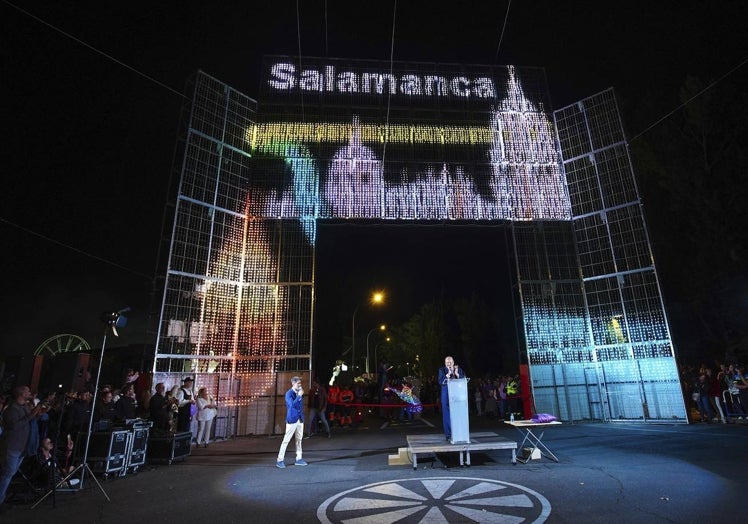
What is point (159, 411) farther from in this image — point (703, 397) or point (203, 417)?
point (703, 397)

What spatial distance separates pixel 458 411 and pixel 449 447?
715 mm

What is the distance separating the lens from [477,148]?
17.2 meters

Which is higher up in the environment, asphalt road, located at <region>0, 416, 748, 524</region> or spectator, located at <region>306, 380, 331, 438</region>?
spectator, located at <region>306, 380, 331, 438</region>

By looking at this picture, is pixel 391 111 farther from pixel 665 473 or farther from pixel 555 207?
pixel 665 473

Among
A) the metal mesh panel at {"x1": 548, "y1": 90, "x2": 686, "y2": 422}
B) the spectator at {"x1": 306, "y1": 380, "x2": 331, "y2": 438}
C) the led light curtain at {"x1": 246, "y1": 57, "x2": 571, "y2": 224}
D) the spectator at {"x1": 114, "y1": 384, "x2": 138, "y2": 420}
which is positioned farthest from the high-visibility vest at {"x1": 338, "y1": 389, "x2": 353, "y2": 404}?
the spectator at {"x1": 114, "y1": 384, "x2": 138, "y2": 420}

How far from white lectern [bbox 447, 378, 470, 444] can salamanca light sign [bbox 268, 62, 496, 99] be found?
13.4 m

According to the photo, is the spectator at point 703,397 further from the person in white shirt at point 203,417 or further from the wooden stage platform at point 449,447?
the person in white shirt at point 203,417

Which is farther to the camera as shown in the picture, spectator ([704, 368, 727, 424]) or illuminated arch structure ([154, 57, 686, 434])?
illuminated arch structure ([154, 57, 686, 434])

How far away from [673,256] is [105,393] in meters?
27.3

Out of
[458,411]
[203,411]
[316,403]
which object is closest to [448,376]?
[458,411]

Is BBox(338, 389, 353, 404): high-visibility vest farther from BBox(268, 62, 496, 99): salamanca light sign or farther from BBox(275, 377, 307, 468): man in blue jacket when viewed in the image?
BBox(268, 62, 496, 99): salamanca light sign

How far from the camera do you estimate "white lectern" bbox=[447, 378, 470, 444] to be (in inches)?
321

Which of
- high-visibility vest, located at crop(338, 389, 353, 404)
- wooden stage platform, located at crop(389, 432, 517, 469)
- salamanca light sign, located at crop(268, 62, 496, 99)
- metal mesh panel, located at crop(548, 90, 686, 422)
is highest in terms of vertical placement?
salamanca light sign, located at crop(268, 62, 496, 99)

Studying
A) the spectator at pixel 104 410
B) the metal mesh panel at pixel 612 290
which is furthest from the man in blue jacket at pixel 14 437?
the metal mesh panel at pixel 612 290
